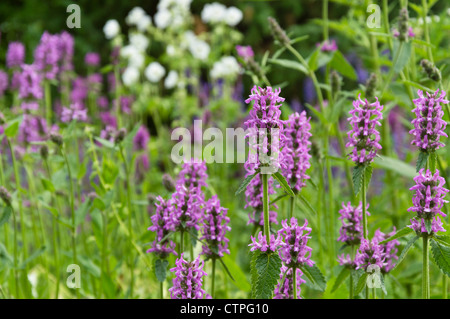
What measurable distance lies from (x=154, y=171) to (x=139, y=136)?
2.07 ft

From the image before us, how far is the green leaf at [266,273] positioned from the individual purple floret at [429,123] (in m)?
0.33

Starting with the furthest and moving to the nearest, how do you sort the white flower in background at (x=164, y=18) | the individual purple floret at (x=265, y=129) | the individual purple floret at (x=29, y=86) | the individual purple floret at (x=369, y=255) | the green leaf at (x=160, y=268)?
the white flower in background at (x=164, y=18) < the individual purple floret at (x=29, y=86) < the green leaf at (x=160, y=268) < the individual purple floret at (x=369, y=255) < the individual purple floret at (x=265, y=129)

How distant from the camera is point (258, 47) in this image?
5.99 m

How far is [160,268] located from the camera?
1.19m

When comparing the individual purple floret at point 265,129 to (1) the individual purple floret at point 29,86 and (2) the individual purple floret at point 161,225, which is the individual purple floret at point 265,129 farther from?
(1) the individual purple floret at point 29,86

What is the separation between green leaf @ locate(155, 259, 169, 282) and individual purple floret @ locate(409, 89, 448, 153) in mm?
553

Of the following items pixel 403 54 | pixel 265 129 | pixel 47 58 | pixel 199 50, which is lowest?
pixel 265 129

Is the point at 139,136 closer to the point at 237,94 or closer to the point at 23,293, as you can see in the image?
the point at 23,293

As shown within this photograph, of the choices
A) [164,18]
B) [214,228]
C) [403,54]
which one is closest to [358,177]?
[214,228]

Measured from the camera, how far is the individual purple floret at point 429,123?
1.02m

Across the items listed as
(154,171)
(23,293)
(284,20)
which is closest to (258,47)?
(284,20)

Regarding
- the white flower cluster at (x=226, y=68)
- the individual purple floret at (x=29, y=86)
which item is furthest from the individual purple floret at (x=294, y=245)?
the white flower cluster at (x=226, y=68)

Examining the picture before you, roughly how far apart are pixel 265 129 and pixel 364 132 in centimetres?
19

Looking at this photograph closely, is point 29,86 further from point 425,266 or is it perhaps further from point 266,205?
point 425,266
